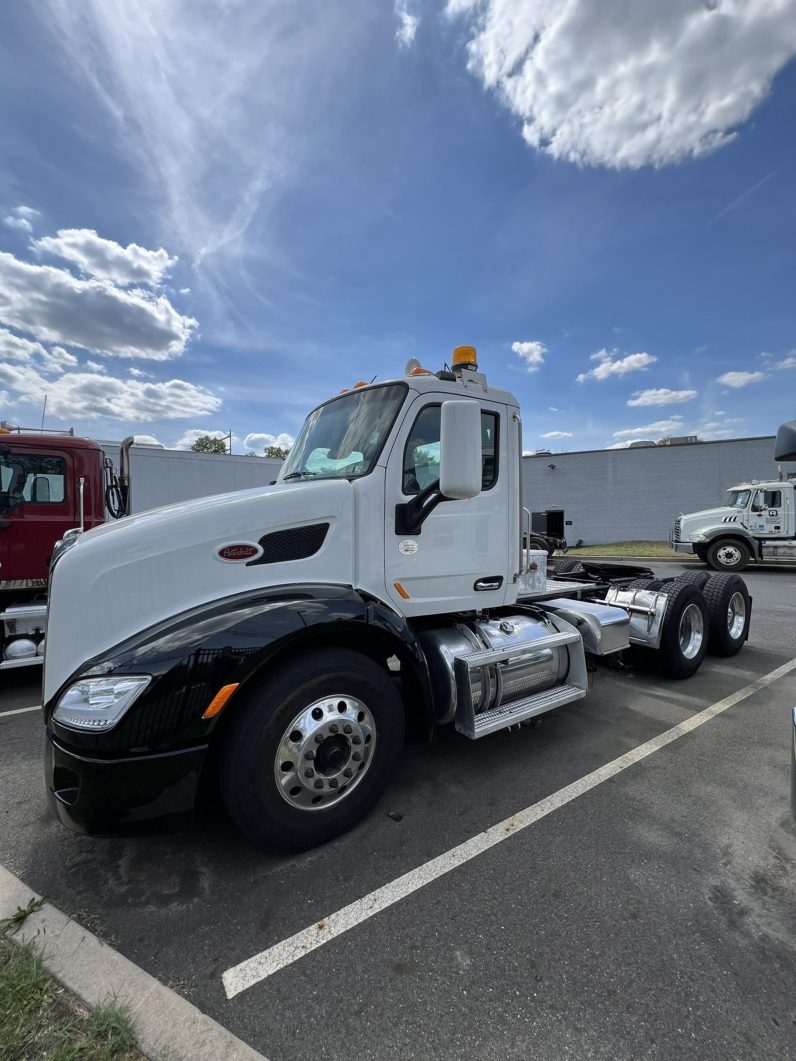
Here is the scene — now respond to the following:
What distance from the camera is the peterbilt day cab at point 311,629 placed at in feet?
7.39

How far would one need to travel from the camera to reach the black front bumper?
2.18 metres

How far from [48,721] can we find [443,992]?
2062mm

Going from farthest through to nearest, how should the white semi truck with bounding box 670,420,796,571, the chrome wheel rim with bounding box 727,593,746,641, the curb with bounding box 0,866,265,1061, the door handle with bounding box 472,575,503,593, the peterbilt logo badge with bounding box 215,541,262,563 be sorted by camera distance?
the white semi truck with bounding box 670,420,796,571, the chrome wheel rim with bounding box 727,593,746,641, the door handle with bounding box 472,575,503,593, the peterbilt logo badge with bounding box 215,541,262,563, the curb with bounding box 0,866,265,1061

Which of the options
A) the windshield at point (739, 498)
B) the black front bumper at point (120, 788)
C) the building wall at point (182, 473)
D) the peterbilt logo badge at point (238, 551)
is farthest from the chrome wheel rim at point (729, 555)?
the black front bumper at point (120, 788)

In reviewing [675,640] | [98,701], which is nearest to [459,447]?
[98,701]

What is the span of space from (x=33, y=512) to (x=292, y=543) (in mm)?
4477

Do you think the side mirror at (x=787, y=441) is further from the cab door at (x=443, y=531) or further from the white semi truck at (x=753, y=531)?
the white semi truck at (x=753, y=531)

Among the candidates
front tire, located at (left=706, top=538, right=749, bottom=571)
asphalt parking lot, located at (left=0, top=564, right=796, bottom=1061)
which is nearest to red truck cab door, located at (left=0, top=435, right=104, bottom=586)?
asphalt parking lot, located at (left=0, top=564, right=796, bottom=1061)

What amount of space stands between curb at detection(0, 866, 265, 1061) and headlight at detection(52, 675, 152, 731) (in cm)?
86

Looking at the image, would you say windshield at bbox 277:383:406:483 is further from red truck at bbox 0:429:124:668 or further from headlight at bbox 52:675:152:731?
red truck at bbox 0:429:124:668

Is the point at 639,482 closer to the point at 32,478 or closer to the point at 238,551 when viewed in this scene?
the point at 32,478

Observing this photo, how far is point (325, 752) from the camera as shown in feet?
8.73

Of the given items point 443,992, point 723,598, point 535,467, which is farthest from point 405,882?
point 535,467

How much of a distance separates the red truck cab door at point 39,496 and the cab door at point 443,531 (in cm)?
459
